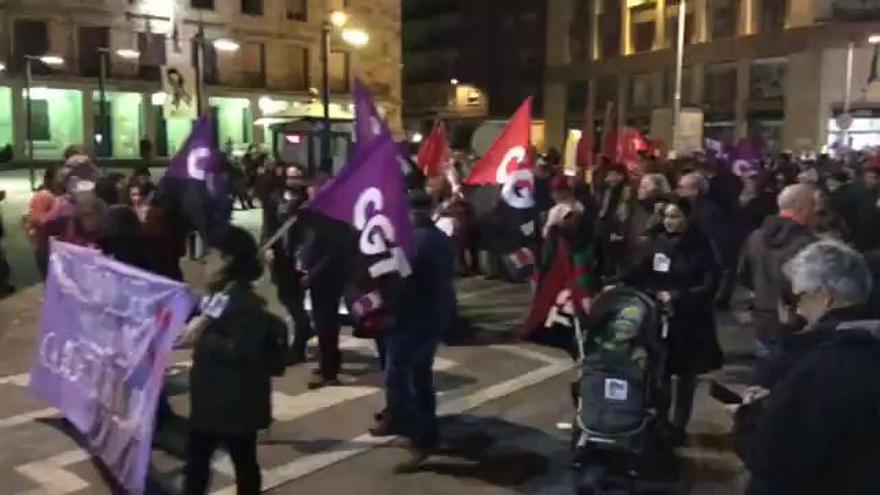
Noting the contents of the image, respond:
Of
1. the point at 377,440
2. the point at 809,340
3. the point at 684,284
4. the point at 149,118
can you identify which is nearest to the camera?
the point at 809,340

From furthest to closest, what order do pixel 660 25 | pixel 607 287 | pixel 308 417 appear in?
pixel 660 25 → pixel 308 417 → pixel 607 287

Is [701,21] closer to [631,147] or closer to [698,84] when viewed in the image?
[698,84]

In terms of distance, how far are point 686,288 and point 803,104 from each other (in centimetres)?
3851

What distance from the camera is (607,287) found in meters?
6.53

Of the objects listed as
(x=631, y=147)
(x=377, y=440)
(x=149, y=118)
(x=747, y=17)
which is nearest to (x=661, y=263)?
(x=377, y=440)

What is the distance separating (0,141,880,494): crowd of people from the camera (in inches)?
113

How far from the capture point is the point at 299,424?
7828 mm

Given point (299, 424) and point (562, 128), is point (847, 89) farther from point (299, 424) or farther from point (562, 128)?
point (299, 424)

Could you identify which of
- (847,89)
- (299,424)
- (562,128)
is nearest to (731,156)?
(299,424)

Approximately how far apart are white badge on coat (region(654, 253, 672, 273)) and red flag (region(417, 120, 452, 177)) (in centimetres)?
726

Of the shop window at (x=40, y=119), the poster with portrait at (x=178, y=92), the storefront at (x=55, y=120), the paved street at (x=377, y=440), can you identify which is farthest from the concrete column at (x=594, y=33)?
the paved street at (x=377, y=440)

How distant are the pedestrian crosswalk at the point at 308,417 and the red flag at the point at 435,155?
10.0ft

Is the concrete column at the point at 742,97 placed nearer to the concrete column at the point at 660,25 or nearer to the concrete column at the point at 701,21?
the concrete column at the point at 701,21

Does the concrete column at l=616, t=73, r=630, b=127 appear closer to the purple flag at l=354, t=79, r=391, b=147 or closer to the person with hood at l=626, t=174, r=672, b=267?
the person with hood at l=626, t=174, r=672, b=267
